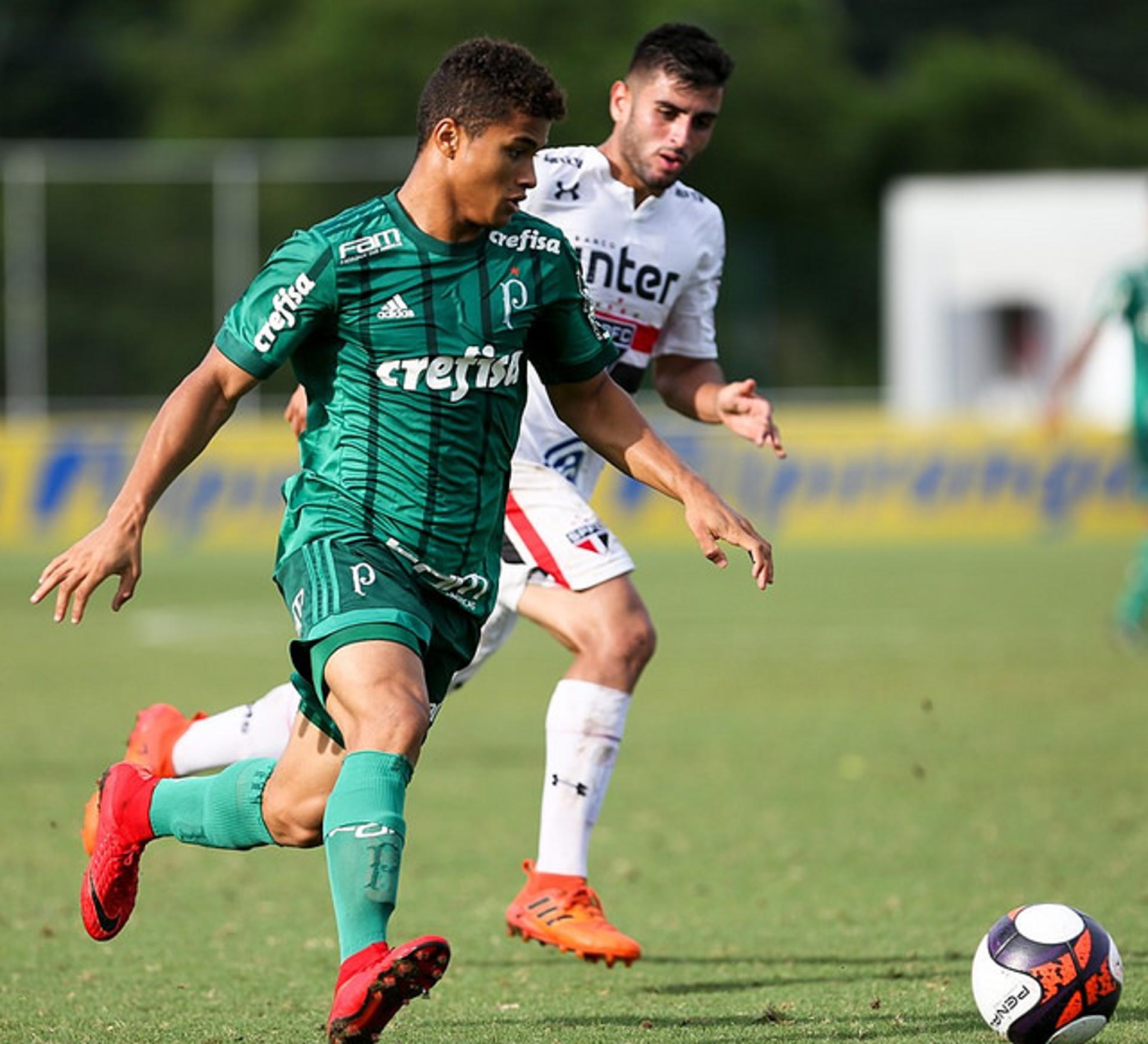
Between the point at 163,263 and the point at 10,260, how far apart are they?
2630 millimetres

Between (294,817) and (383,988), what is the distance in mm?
944

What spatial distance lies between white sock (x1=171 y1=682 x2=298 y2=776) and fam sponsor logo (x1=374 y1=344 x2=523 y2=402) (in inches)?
60.2

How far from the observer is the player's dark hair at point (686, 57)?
6551 mm

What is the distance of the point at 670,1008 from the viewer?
5.60 metres

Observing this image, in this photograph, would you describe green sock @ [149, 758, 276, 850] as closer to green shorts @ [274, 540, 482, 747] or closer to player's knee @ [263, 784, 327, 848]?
player's knee @ [263, 784, 327, 848]

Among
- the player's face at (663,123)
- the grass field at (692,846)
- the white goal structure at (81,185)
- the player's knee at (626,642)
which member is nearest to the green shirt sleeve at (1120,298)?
the grass field at (692,846)

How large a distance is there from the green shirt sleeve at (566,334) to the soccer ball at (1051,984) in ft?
5.48

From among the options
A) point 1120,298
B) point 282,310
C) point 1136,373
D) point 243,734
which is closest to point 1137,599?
point 1136,373

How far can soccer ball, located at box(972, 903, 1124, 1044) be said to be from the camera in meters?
4.95

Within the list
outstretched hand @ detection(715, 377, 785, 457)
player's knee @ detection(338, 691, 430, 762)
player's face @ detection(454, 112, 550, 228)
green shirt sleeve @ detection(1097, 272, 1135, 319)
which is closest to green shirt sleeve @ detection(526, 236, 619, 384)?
player's face @ detection(454, 112, 550, 228)

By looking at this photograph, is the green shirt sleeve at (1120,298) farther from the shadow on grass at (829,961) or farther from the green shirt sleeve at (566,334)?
the green shirt sleeve at (566,334)

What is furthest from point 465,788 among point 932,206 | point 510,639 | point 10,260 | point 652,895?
point 932,206

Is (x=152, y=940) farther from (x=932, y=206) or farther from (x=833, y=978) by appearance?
(x=932, y=206)

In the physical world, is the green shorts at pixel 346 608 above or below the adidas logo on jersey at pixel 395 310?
below
